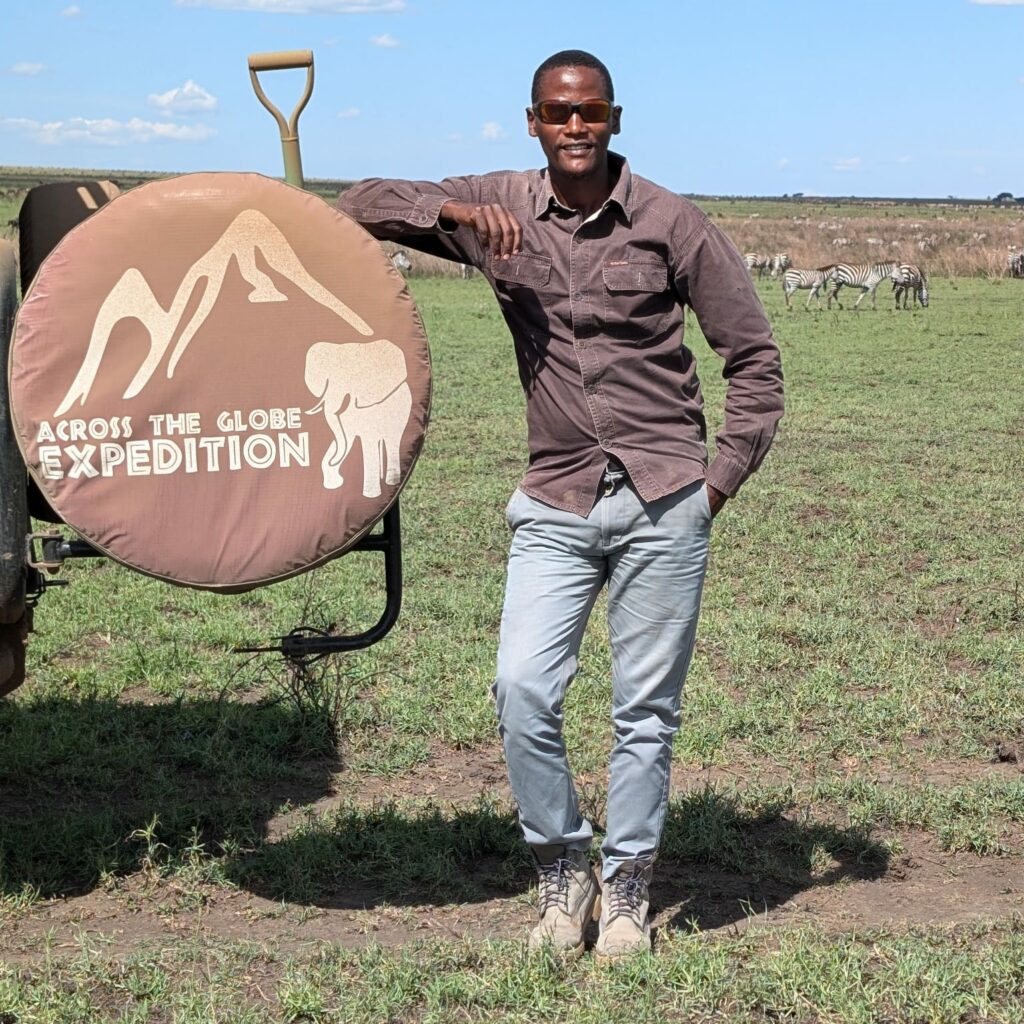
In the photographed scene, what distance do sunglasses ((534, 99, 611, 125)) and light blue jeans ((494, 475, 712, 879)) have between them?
808 millimetres

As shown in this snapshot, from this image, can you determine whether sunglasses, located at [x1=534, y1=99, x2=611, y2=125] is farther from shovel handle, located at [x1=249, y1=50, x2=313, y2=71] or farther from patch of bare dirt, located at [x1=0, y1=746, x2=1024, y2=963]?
patch of bare dirt, located at [x1=0, y1=746, x2=1024, y2=963]

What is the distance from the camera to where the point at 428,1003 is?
2977 mm

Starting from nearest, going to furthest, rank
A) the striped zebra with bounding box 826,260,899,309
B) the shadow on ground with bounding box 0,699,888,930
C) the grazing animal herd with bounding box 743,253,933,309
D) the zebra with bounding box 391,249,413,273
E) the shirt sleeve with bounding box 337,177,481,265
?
the shirt sleeve with bounding box 337,177,481,265, the shadow on ground with bounding box 0,699,888,930, the grazing animal herd with bounding box 743,253,933,309, the striped zebra with bounding box 826,260,899,309, the zebra with bounding box 391,249,413,273

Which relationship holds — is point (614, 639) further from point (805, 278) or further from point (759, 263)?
point (759, 263)

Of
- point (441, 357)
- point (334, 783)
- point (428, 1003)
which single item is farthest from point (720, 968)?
point (441, 357)

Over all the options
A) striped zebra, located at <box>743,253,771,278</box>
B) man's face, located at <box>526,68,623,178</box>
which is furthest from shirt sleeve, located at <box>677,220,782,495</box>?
striped zebra, located at <box>743,253,771,278</box>

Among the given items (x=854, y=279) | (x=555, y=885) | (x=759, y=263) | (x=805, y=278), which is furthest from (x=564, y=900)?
(x=759, y=263)

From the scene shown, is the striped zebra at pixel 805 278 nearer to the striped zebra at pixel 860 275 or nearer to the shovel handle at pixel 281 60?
the striped zebra at pixel 860 275

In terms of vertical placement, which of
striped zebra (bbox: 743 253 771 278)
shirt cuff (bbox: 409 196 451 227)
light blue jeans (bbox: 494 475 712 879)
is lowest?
light blue jeans (bbox: 494 475 712 879)

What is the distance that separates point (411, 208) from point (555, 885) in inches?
63.4

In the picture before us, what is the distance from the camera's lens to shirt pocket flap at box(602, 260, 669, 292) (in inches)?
124

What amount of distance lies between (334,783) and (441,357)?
12485mm

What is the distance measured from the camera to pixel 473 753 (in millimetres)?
4699

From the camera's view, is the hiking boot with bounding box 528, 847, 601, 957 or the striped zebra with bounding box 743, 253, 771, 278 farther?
the striped zebra with bounding box 743, 253, 771, 278
